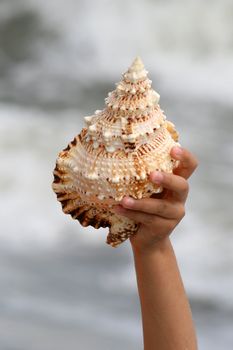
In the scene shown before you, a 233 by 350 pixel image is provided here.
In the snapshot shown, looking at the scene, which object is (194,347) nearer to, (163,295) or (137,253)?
(163,295)

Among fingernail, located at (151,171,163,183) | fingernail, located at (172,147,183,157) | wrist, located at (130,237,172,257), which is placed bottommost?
wrist, located at (130,237,172,257)

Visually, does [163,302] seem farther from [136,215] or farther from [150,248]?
[136,215]

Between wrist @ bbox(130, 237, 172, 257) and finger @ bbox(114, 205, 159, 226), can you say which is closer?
finger @ bbox(114, 205, 159, 226)

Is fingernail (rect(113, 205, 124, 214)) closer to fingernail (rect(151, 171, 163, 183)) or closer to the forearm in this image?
fingernail (rect(151, 171, 163, 183))

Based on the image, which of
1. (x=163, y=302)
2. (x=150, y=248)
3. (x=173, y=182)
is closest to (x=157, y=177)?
(x=173, y=182)

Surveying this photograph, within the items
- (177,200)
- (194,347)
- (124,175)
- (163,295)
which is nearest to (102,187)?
(124,175)

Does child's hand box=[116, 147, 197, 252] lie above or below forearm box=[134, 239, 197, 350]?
above

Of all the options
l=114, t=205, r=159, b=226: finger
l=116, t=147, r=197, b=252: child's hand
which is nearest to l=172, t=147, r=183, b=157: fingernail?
l=116, t=147, r=197, b=252: child's hand

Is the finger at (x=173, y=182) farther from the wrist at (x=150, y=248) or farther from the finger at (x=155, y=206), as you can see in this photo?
the wrist at (x=150, y=248)
